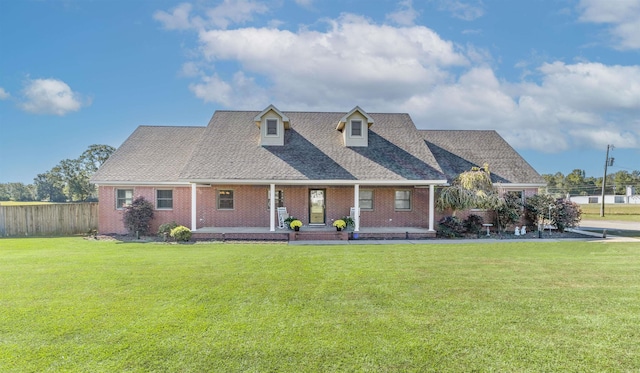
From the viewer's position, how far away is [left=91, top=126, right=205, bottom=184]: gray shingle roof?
16469mm

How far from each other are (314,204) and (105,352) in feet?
43.2

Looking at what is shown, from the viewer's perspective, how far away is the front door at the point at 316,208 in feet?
55.1

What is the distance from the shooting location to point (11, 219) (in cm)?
1750

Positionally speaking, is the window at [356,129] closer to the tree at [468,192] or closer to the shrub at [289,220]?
the tree at [468,192]

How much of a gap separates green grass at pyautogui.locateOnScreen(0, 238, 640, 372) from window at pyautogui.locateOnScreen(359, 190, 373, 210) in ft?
23.7

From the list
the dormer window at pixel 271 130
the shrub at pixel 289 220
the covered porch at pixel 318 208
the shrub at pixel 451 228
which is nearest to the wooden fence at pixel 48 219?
the covered porch at pixel 318 208

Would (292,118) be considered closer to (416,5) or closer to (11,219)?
(416,5)

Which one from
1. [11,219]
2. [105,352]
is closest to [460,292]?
[105,352]

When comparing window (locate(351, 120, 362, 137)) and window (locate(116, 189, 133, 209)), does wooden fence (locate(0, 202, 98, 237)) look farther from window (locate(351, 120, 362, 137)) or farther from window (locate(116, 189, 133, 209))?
window (locate(351, 120, 362, 137))

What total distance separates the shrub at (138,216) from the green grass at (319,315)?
5829 millimetres

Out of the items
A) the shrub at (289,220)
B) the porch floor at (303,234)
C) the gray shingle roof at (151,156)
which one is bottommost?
the porch floor at (303,234)

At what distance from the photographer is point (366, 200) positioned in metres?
16.9

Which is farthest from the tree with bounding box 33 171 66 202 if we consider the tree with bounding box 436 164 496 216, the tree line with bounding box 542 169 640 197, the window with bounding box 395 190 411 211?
the tree line with bounding box 542 169 640 197

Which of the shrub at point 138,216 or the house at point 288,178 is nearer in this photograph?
the house at point 288,178
